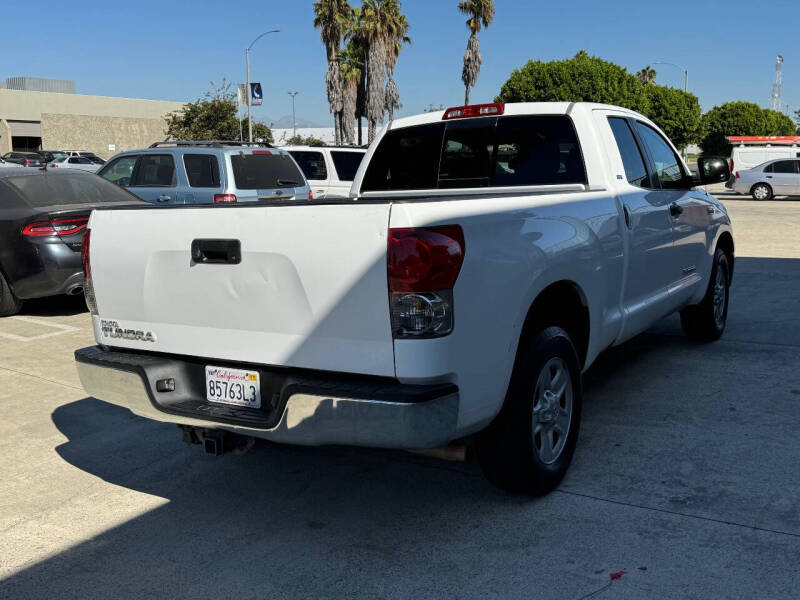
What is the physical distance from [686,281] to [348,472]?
3.10 m

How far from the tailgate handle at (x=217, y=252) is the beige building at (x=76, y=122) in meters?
64.6

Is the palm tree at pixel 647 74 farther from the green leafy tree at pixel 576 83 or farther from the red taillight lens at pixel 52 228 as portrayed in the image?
the red taillight lens at pixel 52 228

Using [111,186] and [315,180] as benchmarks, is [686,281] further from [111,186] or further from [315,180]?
[315,180]

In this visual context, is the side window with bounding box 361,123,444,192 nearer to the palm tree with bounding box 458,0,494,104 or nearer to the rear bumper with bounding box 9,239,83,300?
the rear bumper with bounding box 9,239,83,300

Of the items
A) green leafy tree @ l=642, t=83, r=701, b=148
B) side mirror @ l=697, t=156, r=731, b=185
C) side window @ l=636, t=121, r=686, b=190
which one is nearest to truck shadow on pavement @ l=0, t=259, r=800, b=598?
side window @ l=636, t=121, r=686, b=190

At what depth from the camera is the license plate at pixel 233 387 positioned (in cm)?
340

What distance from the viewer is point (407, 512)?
3.85 m

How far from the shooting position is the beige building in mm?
61625

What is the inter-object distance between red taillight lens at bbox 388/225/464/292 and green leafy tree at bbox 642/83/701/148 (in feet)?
222

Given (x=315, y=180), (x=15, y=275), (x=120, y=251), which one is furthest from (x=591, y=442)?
(x=315, y=180)

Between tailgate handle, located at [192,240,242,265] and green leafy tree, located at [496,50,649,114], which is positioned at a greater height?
green leafy tree, located at [496,50,649,114]

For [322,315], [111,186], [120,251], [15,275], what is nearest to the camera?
[322,315]

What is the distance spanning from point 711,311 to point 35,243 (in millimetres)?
6602

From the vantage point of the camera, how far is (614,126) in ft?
17.2
